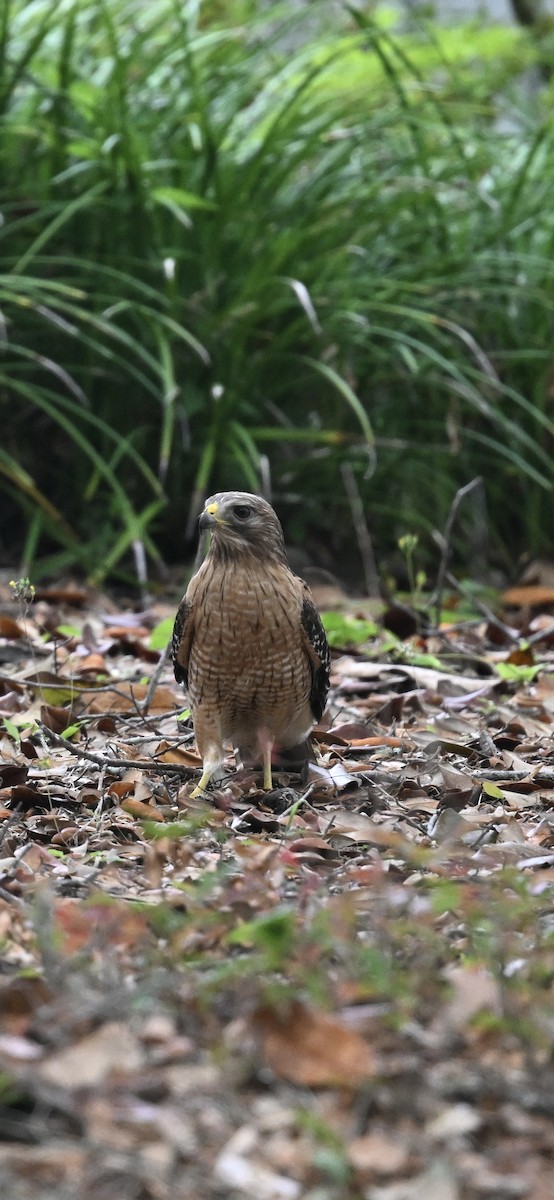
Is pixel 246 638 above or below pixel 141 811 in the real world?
above

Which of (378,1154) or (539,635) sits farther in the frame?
(539,635)

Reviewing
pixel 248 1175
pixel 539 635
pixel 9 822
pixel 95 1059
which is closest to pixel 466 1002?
pixel 248 1175

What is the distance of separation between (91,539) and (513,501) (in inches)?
86.9

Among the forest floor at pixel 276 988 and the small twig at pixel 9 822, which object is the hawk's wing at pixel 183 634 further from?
the small twig at pixel 9 822

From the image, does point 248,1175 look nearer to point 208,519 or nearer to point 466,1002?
point 466,1002

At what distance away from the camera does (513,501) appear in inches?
280

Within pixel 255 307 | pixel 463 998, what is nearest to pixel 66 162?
pixel 255 307

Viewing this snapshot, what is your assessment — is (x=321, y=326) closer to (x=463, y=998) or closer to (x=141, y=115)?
(x=141, y=115)

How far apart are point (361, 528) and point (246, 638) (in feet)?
7.55

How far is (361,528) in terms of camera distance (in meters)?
6.06

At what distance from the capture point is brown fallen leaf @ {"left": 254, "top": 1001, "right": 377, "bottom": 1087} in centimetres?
205

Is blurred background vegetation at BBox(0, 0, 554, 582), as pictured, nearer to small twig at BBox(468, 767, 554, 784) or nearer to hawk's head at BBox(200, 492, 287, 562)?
hawk's head at BBox(200, 492, 287, 562)

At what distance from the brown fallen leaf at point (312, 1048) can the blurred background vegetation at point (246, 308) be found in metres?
3.77

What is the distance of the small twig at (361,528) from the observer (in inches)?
238
